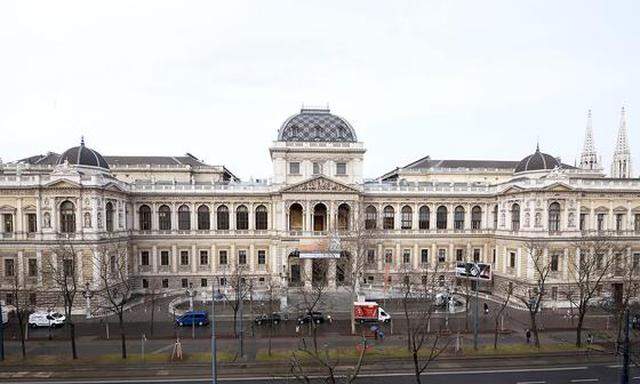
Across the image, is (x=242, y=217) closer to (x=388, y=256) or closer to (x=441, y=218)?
(x=388, y=256)

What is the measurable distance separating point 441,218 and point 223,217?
3687 cm

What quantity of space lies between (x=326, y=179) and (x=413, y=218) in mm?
17066

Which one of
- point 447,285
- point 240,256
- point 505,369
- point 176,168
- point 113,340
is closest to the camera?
point 505,369

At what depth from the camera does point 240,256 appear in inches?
2687

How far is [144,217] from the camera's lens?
66.9 metres

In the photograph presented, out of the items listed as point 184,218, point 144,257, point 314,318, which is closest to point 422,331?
point 314,318

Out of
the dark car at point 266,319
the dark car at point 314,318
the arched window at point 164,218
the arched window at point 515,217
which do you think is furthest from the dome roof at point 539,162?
the arched window at point 164,218

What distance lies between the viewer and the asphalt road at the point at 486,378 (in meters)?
30.4

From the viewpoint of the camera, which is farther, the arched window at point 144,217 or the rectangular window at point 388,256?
the rectangular window at point 388,256

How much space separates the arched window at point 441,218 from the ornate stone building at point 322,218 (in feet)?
0.56

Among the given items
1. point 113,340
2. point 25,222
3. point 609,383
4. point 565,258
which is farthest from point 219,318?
point 565,258

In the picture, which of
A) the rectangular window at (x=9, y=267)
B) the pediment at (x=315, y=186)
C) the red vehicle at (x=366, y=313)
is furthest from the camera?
the pediment at (x=315, y=186)

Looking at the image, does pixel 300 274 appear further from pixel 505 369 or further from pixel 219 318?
pixel 505 369

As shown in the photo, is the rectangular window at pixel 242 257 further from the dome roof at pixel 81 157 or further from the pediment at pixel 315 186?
the dome roof at pixel 81 157
